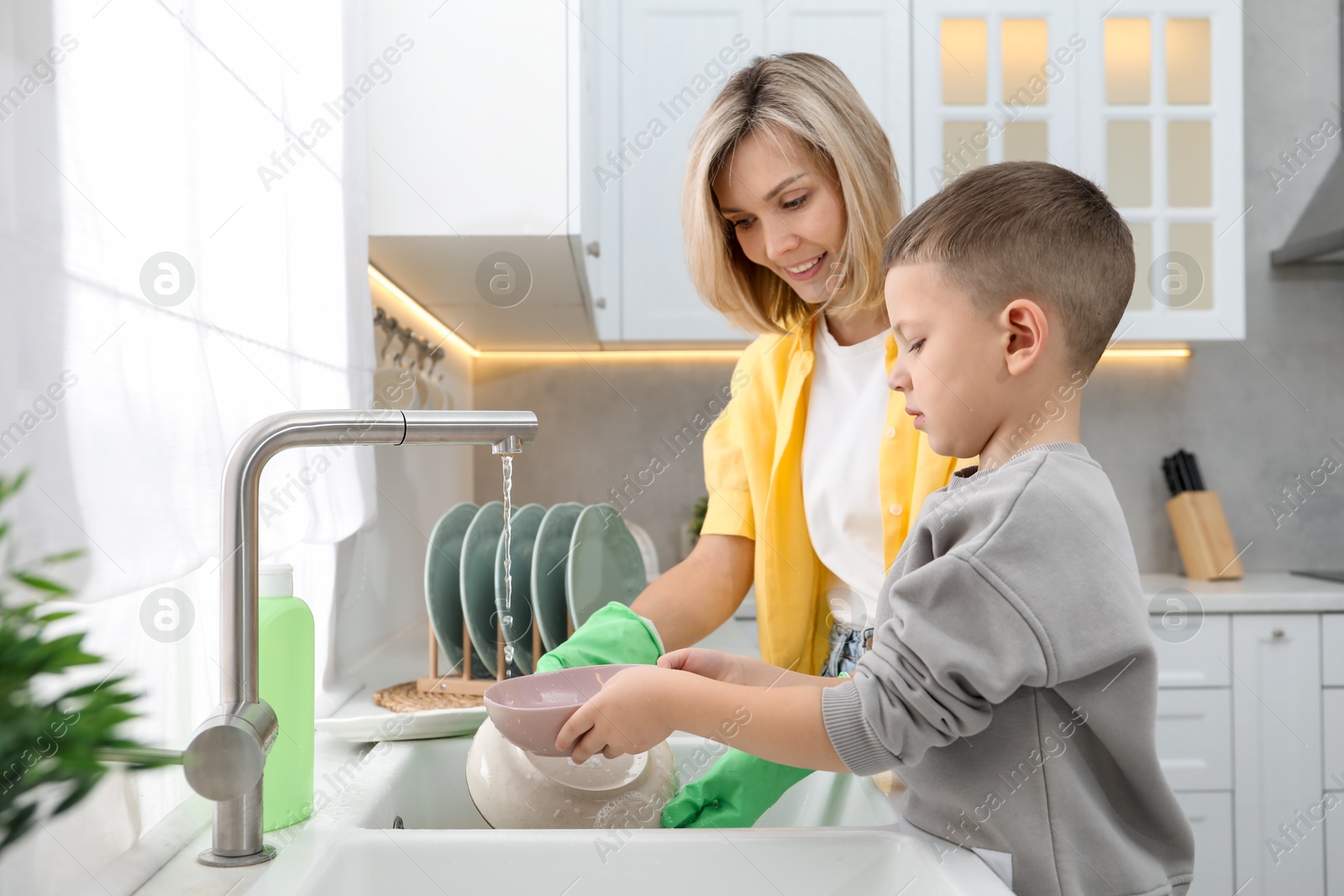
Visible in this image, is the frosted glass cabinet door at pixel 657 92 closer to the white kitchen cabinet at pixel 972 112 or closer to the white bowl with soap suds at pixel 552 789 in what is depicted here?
the white kitchen cabinet at pixel 972 112

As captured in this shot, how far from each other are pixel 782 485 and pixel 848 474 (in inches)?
2.9

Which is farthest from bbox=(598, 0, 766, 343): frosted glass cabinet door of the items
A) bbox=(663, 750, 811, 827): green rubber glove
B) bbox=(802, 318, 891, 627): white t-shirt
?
bbox=(663, 750, 811, 827): green rubber glove

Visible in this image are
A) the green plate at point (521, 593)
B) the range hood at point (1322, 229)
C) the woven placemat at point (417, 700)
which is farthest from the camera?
the range hood at point (1322, 229)

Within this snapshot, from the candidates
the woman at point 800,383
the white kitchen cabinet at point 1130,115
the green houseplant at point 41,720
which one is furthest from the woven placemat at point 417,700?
the white kitchen cabinet at point 1130,115

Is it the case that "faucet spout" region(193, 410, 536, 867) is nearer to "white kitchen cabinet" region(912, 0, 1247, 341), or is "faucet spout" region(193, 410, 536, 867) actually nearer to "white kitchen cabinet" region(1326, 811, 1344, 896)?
"white kitchen cabinet" region(912, 0, 1247, 341)

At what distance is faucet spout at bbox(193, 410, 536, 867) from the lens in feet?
1.87

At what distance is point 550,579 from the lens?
131 centimetres

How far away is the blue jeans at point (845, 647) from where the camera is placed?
1016 millimetres

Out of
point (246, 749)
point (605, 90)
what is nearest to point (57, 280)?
point (246, 749)

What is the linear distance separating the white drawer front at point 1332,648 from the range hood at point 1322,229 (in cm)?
85

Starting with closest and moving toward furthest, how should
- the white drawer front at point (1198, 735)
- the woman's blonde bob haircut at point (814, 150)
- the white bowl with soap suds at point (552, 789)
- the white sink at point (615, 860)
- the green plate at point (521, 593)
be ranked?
the white sink at point (615, 860) < the white bowl with soap suds at point (552, 789) < the woman's blonde bob haircut at point (814, 150) < the green plate at point (521, 593) < the white drawer front at point (1198, 735)

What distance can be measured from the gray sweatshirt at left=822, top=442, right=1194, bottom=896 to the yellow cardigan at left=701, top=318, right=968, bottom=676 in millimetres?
363

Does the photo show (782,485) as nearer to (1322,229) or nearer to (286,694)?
(286,694)

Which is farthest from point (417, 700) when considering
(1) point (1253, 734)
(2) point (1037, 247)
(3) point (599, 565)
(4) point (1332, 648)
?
(4) point (1332, 648)
